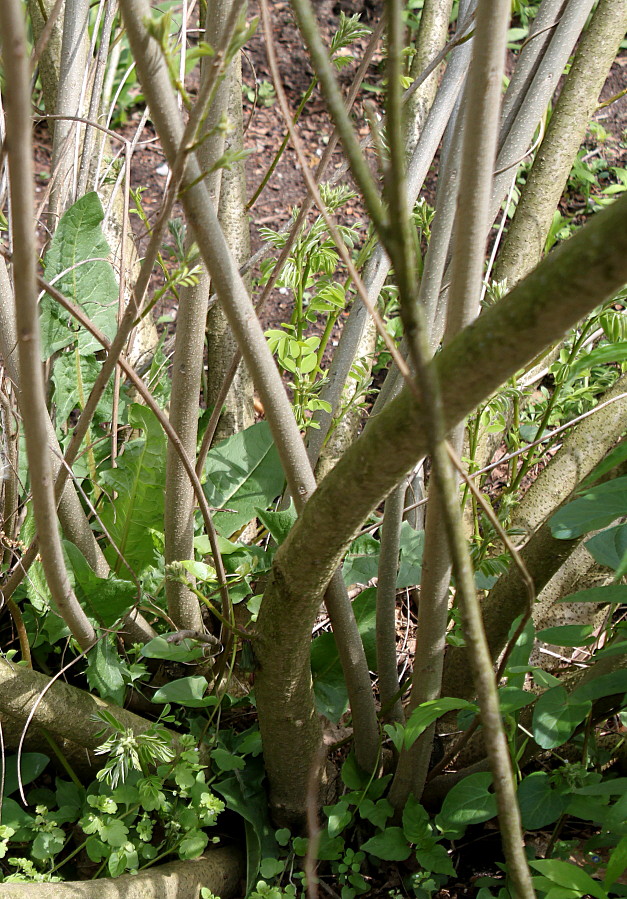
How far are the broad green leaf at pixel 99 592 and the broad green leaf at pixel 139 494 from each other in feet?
0.44

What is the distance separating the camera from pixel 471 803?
1055 millimetres

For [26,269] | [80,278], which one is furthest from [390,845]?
[80,278]

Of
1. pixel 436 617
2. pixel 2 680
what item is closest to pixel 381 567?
pixel 436 617

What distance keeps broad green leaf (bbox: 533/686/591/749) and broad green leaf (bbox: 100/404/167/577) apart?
79 centimetres

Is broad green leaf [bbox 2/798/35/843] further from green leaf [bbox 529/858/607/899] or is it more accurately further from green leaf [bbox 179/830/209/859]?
green leaf [bbox 529/858/607/899]

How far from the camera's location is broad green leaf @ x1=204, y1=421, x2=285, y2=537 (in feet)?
5.21

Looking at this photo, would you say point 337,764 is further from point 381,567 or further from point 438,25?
point 438,25

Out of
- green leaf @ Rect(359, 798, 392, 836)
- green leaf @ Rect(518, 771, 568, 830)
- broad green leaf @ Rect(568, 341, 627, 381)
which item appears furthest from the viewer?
green leaf @ Rect(359, 798, 392, 836)

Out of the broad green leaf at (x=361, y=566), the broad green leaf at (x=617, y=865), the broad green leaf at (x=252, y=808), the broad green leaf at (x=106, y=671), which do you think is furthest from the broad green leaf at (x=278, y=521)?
the broad green leaf at (x=617, y=865)

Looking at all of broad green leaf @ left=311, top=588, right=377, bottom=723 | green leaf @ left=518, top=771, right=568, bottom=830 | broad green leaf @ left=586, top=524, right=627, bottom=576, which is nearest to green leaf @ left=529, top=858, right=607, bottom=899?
green leaf @ left=518, top=771, right=568, bottom=830

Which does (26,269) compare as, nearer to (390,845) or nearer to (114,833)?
(114,833)

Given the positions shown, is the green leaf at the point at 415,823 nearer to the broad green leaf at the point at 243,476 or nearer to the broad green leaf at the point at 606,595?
the broad green leaf at the point at 606,595

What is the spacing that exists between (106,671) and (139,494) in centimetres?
34

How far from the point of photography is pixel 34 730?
3.97ft
